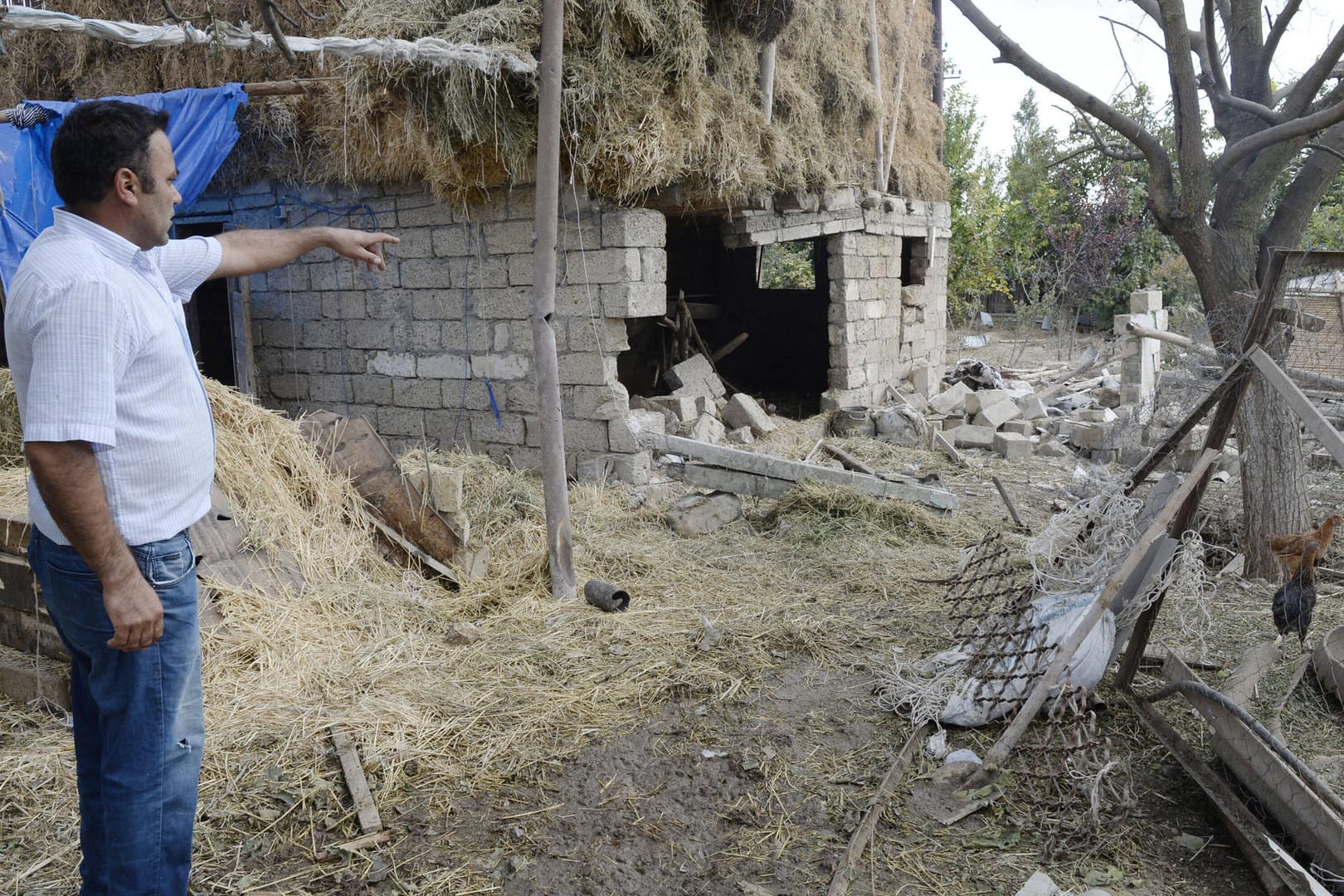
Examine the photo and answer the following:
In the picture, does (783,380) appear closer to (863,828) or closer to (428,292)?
(428,292)

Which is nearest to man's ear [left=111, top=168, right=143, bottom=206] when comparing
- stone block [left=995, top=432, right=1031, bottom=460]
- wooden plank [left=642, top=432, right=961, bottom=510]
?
wooden plank [left=642, top=432, right=961, bottom=510]

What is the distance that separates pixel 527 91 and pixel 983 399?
6.32 meters

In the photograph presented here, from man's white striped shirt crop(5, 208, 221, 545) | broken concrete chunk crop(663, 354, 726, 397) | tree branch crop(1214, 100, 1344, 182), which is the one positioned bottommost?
broken concrete chunk crop(663, 354, 726, 397)

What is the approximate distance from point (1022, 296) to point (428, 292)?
61.8 feet

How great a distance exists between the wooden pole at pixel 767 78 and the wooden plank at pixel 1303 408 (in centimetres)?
529

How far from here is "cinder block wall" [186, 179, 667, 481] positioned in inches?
274

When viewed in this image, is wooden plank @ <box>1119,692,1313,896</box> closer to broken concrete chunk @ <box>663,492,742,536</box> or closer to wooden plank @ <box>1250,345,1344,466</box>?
wooden plank @ <box>1250,345,1344,466</box>

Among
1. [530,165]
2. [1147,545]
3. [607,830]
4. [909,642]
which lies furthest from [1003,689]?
[530,165]

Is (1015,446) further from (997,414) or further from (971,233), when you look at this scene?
(971,233)

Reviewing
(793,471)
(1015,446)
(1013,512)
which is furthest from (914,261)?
(793,471)

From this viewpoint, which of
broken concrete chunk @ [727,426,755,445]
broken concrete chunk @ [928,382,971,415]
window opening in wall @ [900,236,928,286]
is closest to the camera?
broken concrete chunk @ [727,426,755,445]

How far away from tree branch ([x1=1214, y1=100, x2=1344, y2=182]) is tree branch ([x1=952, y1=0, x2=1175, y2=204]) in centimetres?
26

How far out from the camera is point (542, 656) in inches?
167

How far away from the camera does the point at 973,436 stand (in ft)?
31.3
